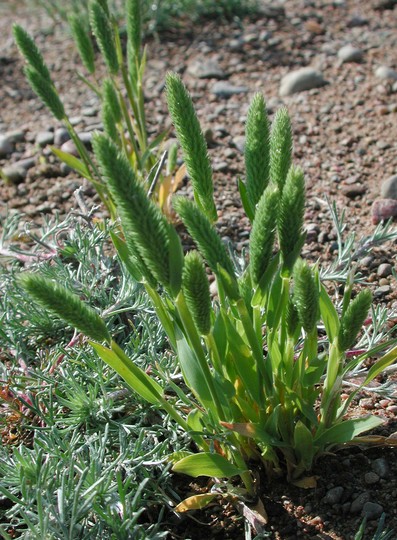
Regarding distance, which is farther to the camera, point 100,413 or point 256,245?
point 100,413

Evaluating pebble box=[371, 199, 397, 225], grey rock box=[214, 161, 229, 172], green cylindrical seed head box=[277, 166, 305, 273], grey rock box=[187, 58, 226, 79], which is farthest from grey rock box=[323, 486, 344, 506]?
grey rock box=[187, 58, 226, 79]


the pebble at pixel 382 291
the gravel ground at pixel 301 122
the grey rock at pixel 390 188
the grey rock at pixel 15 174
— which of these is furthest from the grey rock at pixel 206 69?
the pebble at pixel 382 291

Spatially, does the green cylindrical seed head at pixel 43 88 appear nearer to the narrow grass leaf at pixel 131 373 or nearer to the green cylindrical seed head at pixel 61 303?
the narrow grass leaf at pixel 131 373

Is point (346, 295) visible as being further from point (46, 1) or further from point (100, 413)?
point (46, 1)

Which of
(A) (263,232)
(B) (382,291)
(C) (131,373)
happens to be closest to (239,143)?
(B) (382,291)

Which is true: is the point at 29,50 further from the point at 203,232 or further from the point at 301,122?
the point at 301,122

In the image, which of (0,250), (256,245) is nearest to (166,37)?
(0,250)

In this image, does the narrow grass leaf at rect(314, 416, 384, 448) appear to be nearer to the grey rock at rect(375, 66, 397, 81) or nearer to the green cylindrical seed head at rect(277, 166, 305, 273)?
the green cylindrical seed head at rect(277, 166, 305, 273)

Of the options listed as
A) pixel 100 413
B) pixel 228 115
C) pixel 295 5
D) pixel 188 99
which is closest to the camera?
pixel 188 99
